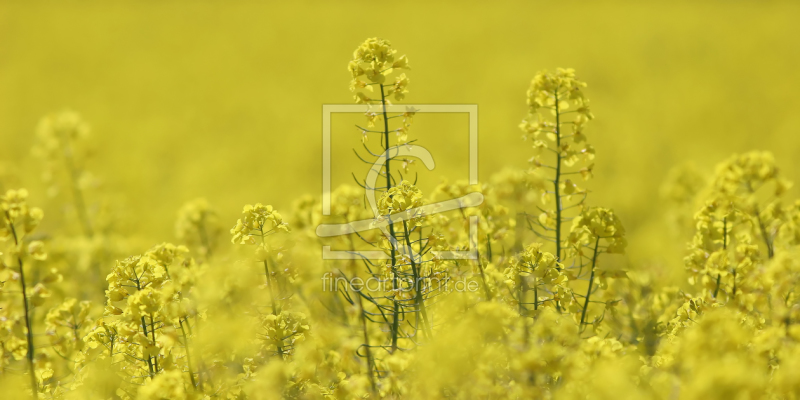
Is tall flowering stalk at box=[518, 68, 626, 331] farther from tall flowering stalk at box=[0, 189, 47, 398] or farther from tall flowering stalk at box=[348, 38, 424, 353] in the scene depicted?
tall flowering stalk at box=[0, 189, 47, 398]

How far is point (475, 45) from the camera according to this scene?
1998cm

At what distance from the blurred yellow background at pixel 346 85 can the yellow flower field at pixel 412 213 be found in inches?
4.1

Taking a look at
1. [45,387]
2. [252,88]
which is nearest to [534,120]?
[45,387]

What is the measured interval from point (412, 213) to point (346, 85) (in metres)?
15.2

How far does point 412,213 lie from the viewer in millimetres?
2375

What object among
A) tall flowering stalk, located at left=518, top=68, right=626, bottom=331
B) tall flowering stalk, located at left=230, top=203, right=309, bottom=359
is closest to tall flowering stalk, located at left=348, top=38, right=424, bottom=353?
tall flowering stalk, located at left=230, top=203, right=309, bottom=359

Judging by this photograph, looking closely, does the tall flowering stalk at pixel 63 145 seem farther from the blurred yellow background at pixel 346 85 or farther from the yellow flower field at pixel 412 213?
the blurred yellow background at pixel 346 85

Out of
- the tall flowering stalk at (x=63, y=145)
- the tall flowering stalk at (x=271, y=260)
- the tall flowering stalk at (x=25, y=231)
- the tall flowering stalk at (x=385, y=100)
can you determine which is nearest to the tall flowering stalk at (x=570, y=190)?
the tall flowering stalk at (x=385, y=100)

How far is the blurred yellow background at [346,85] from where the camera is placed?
9320 millimetres

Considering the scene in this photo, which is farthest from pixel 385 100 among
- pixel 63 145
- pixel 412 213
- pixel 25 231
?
pixel 63 145

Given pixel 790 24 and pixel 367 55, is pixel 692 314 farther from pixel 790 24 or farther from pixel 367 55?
pixel 790 24

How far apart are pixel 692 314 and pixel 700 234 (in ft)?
1.52

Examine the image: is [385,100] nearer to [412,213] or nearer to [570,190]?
[412,213]

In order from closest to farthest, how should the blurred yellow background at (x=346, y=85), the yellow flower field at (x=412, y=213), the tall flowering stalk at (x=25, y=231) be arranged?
the yellow flower field at (x=412, y=213) → the tall flowering stalk at (x=25, y=231) → the blurred yellow background at (x=346, y=85)
